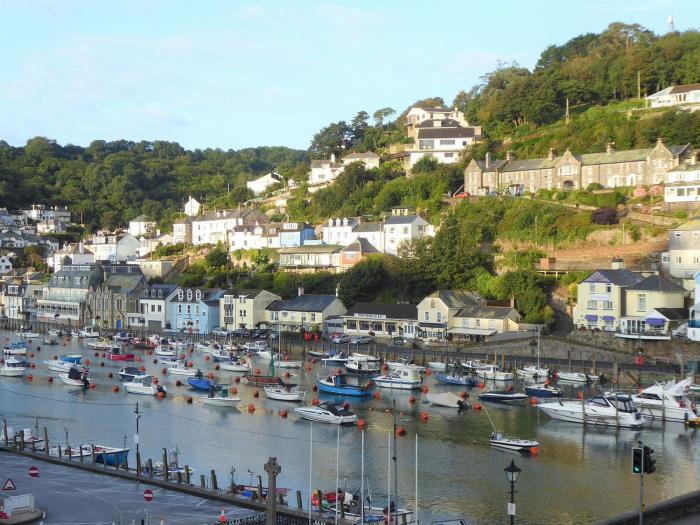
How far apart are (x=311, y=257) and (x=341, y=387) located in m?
29.2

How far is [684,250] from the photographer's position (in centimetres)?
5016

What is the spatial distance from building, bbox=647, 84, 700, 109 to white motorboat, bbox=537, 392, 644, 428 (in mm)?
37852

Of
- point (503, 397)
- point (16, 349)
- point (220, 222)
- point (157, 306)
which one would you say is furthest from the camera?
point (220, 222)

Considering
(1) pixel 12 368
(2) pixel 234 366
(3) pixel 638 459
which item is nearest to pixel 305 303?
(2) pixel 234 366

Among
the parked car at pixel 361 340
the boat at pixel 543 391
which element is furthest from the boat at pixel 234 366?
the boat at pixel 543 391

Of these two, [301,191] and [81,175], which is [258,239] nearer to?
[301,191]

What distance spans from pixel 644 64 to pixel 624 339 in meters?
36.3

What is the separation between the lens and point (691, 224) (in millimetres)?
50031

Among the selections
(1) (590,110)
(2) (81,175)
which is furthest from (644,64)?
(2) (81,175)

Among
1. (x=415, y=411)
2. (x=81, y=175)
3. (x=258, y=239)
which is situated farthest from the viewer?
(x=81, y=175)

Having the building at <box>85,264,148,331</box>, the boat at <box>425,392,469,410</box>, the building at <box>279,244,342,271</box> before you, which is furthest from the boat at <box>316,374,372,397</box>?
the building at <box>85,264,148,331</box>

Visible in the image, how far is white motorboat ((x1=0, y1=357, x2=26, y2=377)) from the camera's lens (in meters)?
50.0

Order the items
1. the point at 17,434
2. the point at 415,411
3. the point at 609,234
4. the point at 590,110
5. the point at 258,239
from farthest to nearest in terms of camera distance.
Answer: the point at 258,239, the point at 590,110, the point at 609,234, the point at 415,411, the point at 17,434

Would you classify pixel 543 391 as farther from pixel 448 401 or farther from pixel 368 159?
pixel 368 159
